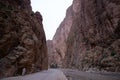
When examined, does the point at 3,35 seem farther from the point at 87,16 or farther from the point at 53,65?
the point at 53,65

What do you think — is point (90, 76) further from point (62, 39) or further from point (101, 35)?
point (62, 39)

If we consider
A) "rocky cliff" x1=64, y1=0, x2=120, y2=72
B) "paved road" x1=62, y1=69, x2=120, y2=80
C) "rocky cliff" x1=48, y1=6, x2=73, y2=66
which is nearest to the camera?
"paved road" x1=62, y1=69, x2=120, y2=80

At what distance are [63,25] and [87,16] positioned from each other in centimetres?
9357

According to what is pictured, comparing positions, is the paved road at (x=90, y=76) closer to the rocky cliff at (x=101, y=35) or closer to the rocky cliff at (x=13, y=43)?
the rocky cliff at (x=13, y=43)

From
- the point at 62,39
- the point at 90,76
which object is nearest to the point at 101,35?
the point at 90,76

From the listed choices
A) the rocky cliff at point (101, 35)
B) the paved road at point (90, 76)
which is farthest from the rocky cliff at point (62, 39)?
the paved road at point (90, 76)

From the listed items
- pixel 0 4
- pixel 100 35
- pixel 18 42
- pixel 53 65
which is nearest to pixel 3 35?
pixel 18 42

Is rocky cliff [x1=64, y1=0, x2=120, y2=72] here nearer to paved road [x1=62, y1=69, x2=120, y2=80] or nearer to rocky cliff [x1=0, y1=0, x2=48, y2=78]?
paved road [x1=62, y1=69, x2=120, y2=80]

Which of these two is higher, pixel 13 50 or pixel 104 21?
pixel 104 21

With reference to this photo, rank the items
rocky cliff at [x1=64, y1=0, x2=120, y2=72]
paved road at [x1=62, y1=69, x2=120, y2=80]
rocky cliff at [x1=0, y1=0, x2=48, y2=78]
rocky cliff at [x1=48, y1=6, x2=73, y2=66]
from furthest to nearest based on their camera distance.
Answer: rocky cliff at [x1=48, y1=6, x2=73, y2=66] < rocky cliff at [x1=64, y1=0, x2=120, y2=72] < rocky cliff at [x1=0, y1=0, x2=48, y2=78] < paved road at [x1=62, y1=69, x2=120, y2=80]

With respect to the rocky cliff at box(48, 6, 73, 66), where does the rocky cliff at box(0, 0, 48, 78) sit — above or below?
below

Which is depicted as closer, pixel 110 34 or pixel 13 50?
pixel 13 50

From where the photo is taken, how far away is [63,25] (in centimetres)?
16575

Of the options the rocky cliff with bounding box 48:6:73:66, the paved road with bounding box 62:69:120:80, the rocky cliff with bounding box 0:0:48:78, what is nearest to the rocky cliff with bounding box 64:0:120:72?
the paved road with bounding box 62:69:120:80
